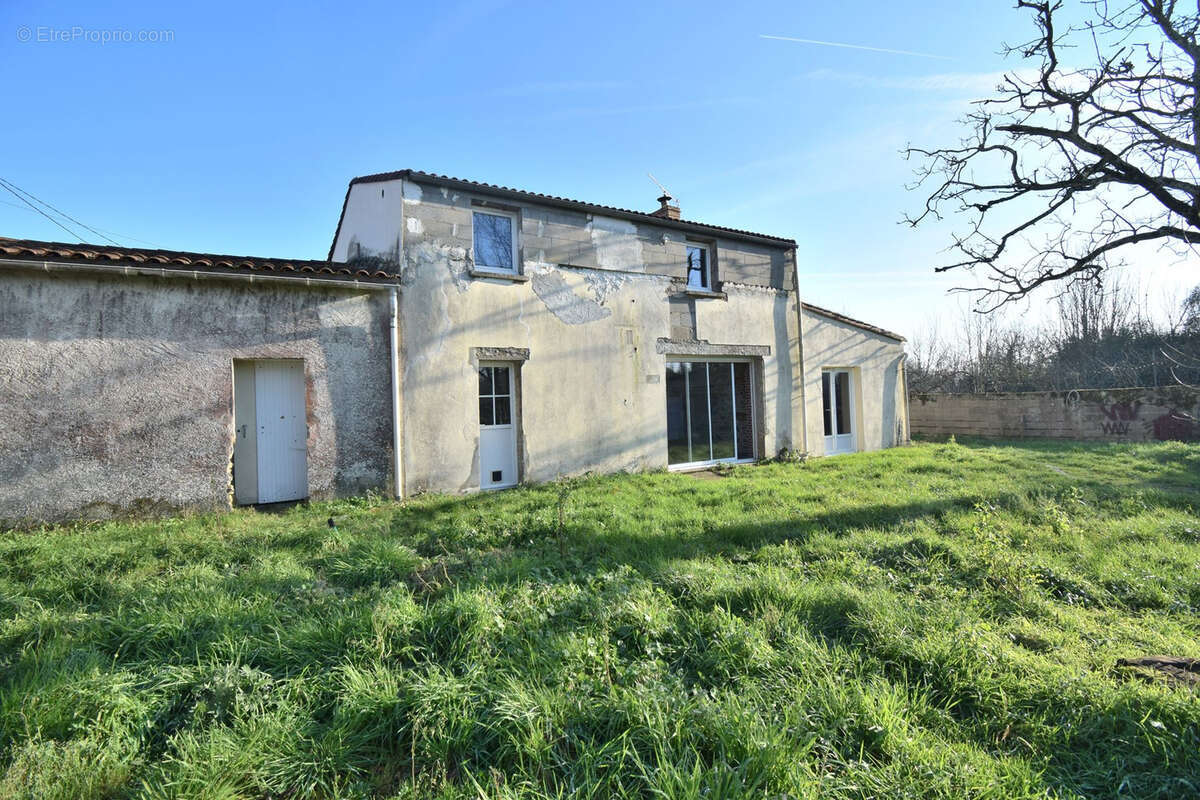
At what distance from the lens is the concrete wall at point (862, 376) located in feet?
41.3

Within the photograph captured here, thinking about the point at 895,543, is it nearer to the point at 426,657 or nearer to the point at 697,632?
the point at 697,632

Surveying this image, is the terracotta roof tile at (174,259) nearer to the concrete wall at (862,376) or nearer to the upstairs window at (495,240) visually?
the upstairs window at (495,240)

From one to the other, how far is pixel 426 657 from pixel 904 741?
8.04ft

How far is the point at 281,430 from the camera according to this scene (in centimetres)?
748

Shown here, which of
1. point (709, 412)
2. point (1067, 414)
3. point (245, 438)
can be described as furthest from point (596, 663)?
point (1067, 414)

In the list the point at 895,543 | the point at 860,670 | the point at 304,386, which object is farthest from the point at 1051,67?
the point at 304,386

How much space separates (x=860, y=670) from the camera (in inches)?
116

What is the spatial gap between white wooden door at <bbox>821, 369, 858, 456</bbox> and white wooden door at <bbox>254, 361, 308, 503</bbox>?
1096 centimetres

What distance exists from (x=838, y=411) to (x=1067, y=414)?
7.98 m

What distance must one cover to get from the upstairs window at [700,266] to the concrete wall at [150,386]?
660cm

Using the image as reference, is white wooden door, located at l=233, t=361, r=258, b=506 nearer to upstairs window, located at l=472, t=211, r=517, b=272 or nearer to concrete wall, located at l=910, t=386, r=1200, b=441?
upstairs window, located at l=472, t=211, r=517, b=272

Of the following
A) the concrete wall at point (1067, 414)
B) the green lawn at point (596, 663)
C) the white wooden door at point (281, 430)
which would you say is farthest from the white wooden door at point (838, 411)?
the white wooden door at point (281, 430)

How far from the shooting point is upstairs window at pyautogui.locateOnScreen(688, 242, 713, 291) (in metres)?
11.2

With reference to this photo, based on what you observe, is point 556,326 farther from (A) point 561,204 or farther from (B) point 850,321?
(B) point 850,321
